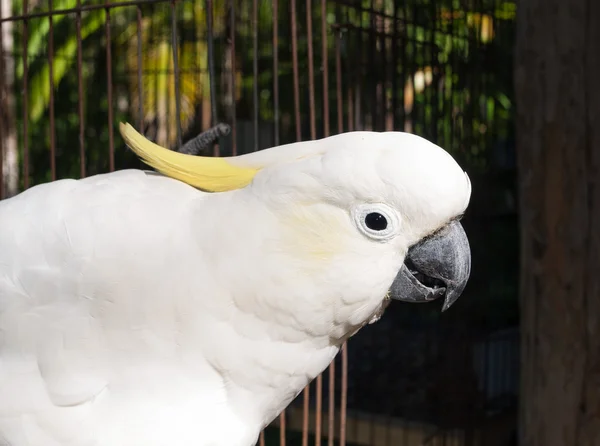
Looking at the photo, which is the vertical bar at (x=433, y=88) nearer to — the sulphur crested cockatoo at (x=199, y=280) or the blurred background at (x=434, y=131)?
the blurred background at (x=434, y=131)

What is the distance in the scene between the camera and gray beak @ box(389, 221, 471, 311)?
118 cm

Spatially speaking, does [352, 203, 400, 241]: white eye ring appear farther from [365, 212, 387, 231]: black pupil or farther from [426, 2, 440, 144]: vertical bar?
[426, 2, 440, 144]: vertical bar

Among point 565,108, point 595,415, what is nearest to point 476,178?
point 565,108

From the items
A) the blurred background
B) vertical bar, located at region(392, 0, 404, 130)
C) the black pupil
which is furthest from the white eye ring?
vertical bar, located at region(392, 0, 404, 130)

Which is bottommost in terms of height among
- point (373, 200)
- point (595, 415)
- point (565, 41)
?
point (595, 415)

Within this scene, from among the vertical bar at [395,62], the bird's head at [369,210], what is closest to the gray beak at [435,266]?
the bird's head at [369,210]

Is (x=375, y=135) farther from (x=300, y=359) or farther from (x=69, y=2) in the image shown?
(x=69, y=2)

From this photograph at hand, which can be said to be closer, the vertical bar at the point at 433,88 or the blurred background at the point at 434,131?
the blurred background at the point at 434,131

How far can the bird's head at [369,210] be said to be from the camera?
1.11 metres

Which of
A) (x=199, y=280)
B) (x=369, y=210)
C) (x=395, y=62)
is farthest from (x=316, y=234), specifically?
(x=395, y=62)

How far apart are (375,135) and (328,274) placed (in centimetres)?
25

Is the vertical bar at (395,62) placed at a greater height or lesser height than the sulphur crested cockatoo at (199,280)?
greater

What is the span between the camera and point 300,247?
1.14 meters

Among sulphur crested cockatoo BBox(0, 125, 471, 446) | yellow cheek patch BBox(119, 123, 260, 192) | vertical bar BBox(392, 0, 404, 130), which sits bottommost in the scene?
sulphur crested cockatoo BBox(0, 125, 471, 446)
